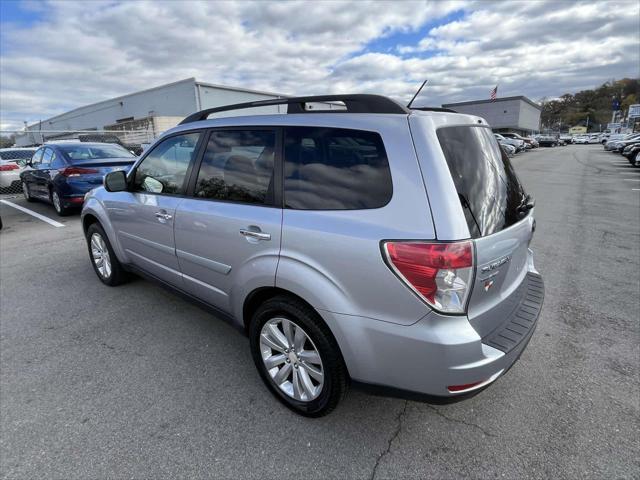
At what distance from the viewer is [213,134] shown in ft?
9.38

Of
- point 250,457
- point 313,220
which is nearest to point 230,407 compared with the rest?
point 250,457

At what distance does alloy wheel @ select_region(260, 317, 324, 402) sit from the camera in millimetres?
2238

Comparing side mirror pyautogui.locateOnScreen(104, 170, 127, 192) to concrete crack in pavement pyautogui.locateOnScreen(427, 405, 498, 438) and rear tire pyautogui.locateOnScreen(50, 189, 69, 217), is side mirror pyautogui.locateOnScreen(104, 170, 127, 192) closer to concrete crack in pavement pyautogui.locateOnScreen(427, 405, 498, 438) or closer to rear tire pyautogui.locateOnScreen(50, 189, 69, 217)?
concrete crack in pavement pyautogui.locateOnScreen(427, 405, 498, 438)

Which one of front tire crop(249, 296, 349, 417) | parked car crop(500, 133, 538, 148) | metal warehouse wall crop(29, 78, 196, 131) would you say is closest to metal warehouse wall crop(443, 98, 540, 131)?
parked car crop(500, 133, 538, 148)

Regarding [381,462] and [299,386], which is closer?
[381,462]

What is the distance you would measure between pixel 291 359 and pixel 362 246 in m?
0.96

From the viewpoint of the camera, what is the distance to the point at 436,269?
1.71 m

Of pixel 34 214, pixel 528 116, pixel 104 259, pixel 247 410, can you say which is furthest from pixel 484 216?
pixel 528 116

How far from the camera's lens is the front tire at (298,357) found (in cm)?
211

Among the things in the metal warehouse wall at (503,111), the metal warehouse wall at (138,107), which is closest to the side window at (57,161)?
the metal warehouse wall at (138,107)

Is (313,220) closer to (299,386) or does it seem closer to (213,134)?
(299,386)

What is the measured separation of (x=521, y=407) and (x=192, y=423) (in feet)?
6.85

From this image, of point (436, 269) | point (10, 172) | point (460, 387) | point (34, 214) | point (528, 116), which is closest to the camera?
point (436, 269)

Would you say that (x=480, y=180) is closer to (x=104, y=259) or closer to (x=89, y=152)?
(x=104, y=259)
